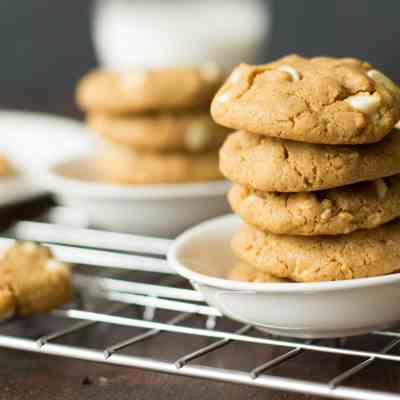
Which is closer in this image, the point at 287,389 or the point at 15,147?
the point at 287,389

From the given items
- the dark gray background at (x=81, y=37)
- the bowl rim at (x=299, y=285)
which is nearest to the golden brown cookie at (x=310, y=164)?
the bowl rim at (x=299, y=285)

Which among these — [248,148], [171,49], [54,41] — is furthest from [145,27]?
[54,41]

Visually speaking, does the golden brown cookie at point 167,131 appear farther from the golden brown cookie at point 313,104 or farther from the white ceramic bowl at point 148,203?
the golden brown cookie at point 313,104

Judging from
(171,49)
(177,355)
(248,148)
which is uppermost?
(171,49)

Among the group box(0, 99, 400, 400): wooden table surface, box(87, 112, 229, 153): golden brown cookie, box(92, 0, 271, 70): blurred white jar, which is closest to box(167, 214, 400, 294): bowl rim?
box(0, 99, 400, 400): wooden table surface

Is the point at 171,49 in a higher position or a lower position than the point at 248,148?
higher

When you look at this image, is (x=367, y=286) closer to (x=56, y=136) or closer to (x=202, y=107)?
(x=202, y=107)
